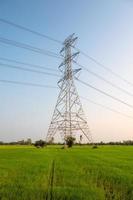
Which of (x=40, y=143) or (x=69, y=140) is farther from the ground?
(x=40, y=143)

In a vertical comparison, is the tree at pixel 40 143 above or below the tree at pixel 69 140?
above

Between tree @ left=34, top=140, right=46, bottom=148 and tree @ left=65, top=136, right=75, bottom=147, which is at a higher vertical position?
tree @ left=34, top=140, right=46, bottom=148

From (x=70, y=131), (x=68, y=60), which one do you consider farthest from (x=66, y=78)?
(x=70, y=131)

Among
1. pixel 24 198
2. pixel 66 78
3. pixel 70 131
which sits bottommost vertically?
pixel 24 198

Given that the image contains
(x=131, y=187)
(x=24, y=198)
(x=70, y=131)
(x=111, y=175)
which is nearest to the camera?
(x=24, y=198)

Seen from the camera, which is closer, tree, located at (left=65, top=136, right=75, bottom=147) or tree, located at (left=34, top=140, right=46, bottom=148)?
tree, located at (left=65, top=136, right=75, bottom=147)

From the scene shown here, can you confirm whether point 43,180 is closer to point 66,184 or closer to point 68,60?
point 66,184

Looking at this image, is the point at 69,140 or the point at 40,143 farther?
the point at 40,143

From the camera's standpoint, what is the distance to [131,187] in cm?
1418

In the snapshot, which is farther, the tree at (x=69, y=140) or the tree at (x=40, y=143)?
the tree at (x=40, y=143)

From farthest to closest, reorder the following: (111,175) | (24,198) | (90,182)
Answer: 1. (111,175)
2. (90,182)
3. (24,198)

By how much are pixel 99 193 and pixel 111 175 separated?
15.9 ft

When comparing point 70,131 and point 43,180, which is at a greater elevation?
point 70,131

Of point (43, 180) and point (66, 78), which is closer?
point (43, 180)
